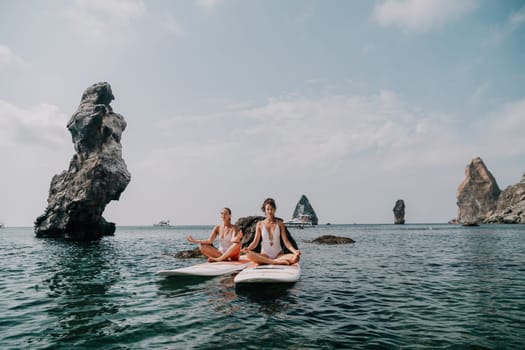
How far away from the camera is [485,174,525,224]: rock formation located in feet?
427

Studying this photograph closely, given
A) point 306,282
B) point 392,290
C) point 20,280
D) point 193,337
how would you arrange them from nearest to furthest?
point 193,337 → point 392,290 → point 306,282 → point 20,280

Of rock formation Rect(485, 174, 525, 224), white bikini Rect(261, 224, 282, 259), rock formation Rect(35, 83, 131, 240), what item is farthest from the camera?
rock formation Rect(485, 174, 525, 224)

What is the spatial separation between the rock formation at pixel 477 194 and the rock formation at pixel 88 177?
193 m

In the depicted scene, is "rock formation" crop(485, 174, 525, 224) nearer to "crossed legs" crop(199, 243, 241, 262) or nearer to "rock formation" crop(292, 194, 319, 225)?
"rock formation" crop(292, 194, 319, 225)

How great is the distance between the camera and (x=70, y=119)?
5222 cm

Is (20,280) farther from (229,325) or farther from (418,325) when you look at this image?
(418,325)

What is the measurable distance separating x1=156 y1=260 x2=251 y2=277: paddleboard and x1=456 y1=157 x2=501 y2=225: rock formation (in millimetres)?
202485

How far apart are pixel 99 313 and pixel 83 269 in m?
10.7

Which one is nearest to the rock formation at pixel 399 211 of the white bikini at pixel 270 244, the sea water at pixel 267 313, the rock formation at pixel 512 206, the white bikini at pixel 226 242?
the rock formation at pixel 512 206

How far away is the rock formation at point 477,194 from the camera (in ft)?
586

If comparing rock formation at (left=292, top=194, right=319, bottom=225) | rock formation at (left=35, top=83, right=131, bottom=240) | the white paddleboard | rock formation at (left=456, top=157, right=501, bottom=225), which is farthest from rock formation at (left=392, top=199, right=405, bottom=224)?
the white paddleboard

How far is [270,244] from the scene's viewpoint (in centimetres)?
1241

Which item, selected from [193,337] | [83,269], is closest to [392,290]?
[193,337]

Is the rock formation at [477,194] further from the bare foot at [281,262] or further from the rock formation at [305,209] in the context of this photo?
the bare foot at [281,262]
